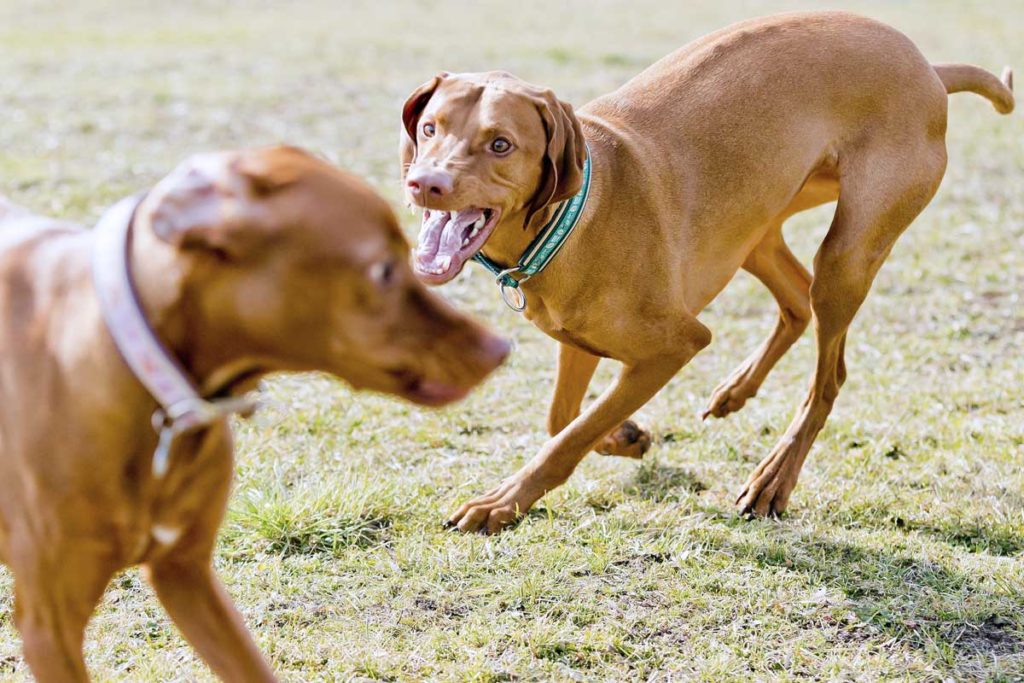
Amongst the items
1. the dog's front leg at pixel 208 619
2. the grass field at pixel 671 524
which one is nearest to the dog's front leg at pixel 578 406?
the grass field at pixel 671 524

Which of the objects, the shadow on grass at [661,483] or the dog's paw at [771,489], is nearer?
the dog's paw at [771,489]

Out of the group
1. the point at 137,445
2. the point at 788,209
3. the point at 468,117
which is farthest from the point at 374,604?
the point at 788,209

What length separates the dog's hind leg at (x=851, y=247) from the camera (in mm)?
4457

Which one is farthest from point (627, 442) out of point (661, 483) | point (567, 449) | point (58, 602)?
point (58, 602)

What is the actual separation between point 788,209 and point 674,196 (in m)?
0.77

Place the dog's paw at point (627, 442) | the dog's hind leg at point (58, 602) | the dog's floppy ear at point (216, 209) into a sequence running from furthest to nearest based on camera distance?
the dog's paw at point (627, 442), the dog's hind leg at point (58, 602), the dog's floppy ear at point (216, 209)

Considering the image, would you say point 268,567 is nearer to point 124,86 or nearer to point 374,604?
point 374,604

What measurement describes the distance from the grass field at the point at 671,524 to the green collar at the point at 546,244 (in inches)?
33.1

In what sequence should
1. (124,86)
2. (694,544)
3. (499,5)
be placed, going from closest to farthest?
1. (694,544)
2. (124,86)
3. (499,5)

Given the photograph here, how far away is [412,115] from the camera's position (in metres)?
4.07

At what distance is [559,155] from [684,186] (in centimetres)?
71

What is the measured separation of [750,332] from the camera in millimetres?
6371

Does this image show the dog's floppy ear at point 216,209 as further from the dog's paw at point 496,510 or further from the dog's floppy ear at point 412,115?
the dog's paw at point 496,510

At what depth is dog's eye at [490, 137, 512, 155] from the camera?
3801 mm
